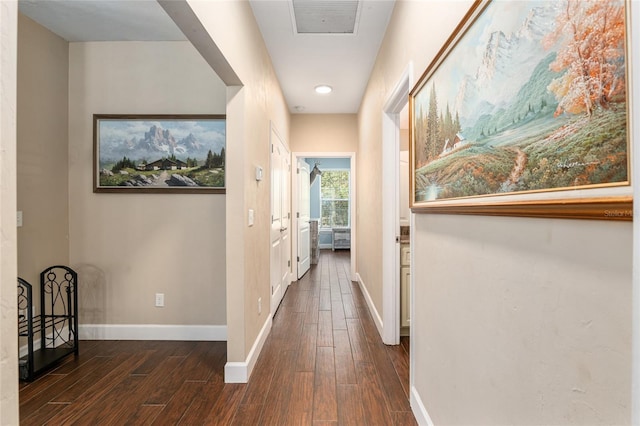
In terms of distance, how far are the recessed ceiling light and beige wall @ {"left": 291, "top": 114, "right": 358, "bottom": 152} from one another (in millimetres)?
854

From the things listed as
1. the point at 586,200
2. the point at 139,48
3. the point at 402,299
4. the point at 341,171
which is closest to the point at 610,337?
the point at 586,200

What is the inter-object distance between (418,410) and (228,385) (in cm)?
116

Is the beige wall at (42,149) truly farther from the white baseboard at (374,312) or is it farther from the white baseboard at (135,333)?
the white baseboard at (374,312)

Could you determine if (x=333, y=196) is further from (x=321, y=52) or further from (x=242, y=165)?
(x=242, y=165)

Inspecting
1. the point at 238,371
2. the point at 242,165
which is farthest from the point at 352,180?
the point at 238,371

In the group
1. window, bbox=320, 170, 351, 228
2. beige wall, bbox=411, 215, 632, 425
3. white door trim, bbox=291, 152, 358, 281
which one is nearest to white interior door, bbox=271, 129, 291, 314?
white door trim, bbox=291, 152, 358, 281

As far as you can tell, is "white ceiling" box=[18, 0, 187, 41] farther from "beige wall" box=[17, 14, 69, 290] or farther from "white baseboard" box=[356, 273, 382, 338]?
"white baseboard" box=[356, 273, 382, 338]

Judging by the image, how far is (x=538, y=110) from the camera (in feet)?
2.39

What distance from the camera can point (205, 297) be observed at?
9.02ft

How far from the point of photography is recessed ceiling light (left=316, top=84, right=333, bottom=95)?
3.76 meters

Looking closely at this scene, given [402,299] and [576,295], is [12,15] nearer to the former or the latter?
[576,295]

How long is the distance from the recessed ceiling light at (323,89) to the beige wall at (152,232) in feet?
4.59

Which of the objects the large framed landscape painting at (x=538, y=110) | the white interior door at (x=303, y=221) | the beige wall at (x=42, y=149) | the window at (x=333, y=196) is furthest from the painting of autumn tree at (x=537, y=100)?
the window at (x=333, y=196)

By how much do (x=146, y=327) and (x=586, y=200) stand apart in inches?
122
